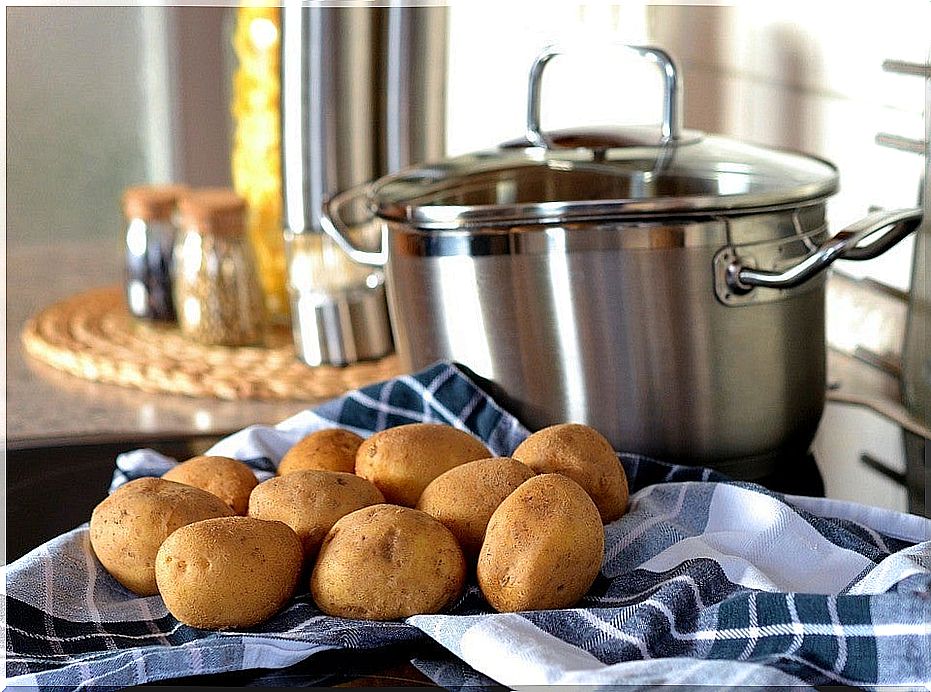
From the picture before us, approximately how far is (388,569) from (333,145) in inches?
25.5

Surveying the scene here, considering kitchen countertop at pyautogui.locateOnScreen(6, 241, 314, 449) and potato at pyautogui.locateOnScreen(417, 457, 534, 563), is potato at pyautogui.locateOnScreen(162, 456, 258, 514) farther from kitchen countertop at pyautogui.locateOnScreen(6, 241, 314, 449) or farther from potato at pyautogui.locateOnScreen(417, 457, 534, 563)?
kitchen countertop at pyautogui.locateOnScreen(6, 241, 314, 449)

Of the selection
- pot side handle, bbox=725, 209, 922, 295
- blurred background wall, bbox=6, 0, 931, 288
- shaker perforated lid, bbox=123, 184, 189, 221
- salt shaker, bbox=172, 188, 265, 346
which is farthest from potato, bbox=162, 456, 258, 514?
shaker perforated lid, bbox=123, 184, 189, 221

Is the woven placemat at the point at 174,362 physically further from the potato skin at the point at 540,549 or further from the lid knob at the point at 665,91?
the potato skin at the point at 540,549

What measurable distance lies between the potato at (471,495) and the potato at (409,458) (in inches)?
1.0

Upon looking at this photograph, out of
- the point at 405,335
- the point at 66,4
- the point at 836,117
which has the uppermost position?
the point at 66,4

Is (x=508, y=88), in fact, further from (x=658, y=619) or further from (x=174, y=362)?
(x=658, y=619)

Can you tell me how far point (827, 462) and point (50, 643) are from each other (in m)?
0.43

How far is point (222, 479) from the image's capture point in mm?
527

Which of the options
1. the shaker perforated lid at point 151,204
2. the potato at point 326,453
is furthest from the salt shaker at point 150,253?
the potato at point 326,453

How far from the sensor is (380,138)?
1.06 metres

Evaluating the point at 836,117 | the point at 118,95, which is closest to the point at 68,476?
the point at 836,117

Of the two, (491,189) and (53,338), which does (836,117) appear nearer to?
(491,189)

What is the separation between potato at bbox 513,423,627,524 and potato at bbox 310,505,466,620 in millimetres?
78

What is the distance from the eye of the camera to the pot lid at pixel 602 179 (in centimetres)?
58
